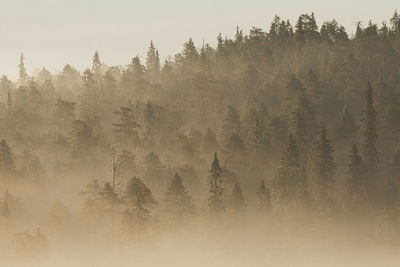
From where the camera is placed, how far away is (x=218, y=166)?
83.3 m

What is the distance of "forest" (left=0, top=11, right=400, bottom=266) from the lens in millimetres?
82125

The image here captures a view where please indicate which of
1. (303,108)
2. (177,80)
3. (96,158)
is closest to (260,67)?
(177,80)

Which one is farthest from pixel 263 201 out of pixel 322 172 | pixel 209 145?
pixel 209 145

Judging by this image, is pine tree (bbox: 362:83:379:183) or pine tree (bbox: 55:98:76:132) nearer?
pine tree (bbox: 362:83:379:183)

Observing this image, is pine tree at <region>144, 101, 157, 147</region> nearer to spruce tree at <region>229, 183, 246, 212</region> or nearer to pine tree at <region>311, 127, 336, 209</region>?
spruce tree at <region>229, 183, 246, 212</region>

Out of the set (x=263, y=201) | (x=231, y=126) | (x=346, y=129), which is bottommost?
(x=263, y=201)

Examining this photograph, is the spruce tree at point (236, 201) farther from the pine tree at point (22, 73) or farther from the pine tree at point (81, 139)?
the pine tree at point (22, 73)

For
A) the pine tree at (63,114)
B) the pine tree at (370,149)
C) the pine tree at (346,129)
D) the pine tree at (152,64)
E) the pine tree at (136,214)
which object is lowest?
the pine tree at (136,214)

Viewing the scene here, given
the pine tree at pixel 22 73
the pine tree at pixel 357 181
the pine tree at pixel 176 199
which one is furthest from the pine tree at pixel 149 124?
the pine tree at pixel 22 73

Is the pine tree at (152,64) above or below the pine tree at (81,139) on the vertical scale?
above

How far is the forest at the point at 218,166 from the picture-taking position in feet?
269

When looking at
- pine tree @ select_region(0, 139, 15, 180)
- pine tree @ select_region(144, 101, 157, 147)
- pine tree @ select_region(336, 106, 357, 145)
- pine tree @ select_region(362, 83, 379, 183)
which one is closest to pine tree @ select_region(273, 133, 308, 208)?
pine tree @ select_region(362, 83, 379, 183)

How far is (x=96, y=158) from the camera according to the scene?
361 ft

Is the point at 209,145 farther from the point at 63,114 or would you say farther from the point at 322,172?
the point at 63,114
